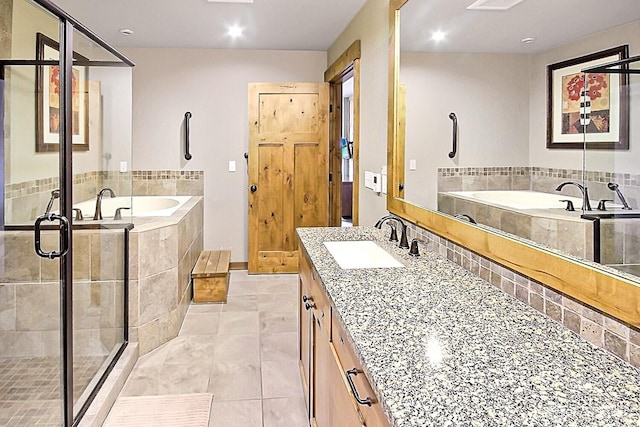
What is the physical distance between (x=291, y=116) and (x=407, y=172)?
3028 mm

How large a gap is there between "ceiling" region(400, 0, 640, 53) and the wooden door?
2.90 m

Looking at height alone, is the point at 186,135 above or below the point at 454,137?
above

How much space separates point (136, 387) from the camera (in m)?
3.03

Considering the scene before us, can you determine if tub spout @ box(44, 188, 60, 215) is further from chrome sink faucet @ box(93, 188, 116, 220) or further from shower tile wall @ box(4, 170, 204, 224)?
chrome sink faucet @ box(93, 188, 116, 220)

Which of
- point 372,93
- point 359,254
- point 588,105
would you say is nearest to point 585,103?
point 588,105

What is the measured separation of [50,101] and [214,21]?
2.43 metres

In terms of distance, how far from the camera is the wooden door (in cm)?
571

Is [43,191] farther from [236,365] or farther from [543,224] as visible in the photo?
[543,224]

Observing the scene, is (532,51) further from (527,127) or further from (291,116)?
(291,116)

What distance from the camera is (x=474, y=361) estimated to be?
1.18 meters

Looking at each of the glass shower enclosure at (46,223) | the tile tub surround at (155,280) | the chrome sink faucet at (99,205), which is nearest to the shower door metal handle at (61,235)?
the glass shower enclosure at (46,223)

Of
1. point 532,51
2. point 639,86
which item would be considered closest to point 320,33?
point 532,51

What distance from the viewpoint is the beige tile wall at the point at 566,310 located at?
3.87 ft

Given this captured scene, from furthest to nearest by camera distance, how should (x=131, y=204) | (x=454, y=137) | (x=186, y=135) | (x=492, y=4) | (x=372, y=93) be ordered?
(x=186, y=135) < (x=372, y=93) < (x=131, y=204) < (x=454, y=137) < (x=492, y=4)
